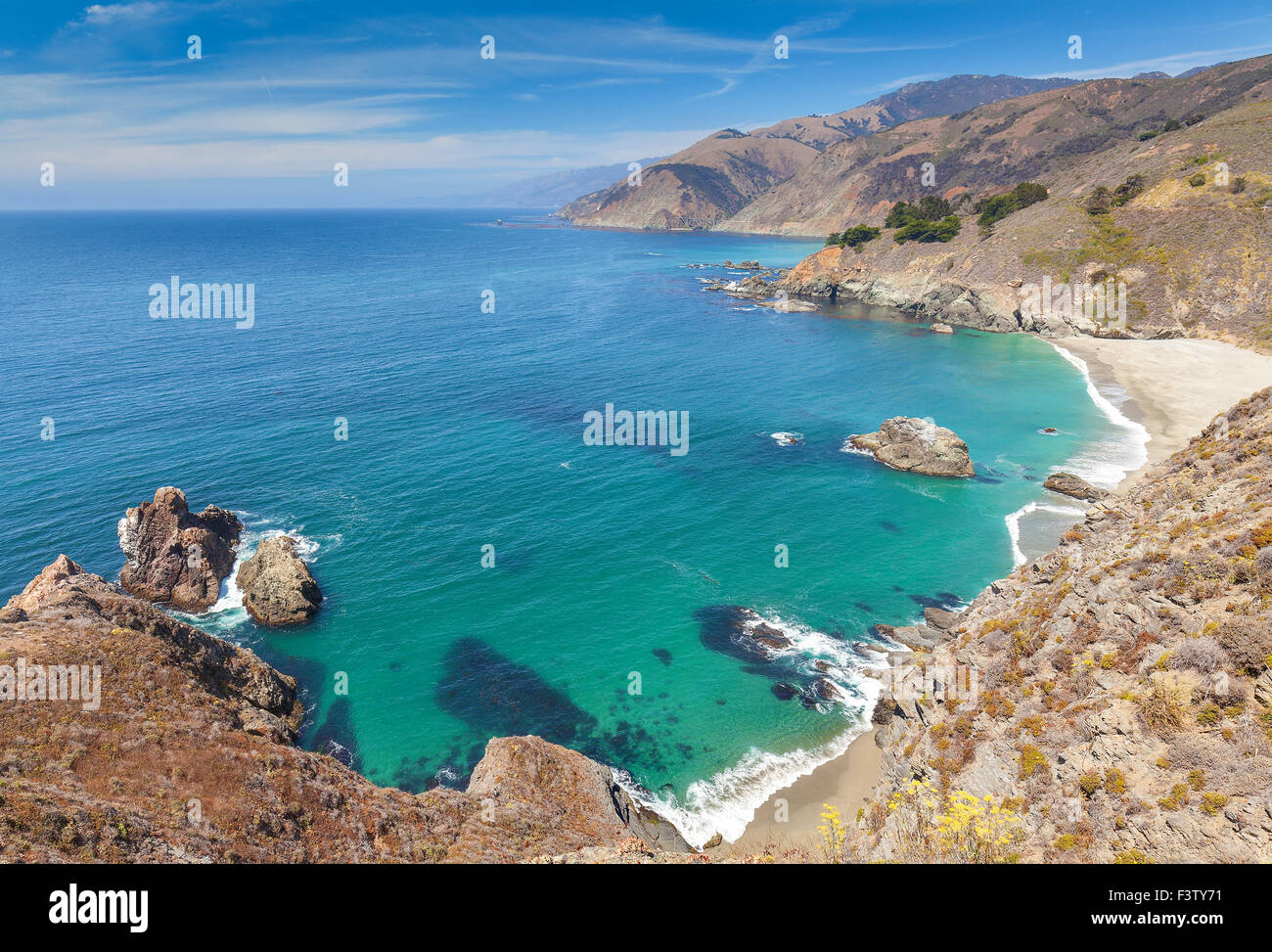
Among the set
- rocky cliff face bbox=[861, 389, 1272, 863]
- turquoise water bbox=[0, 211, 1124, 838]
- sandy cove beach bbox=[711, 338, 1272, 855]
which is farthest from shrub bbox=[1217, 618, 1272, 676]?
turquoise water bbox=[0, 211, 1124, 838]

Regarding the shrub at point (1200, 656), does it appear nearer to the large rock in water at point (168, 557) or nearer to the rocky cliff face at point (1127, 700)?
the rocky cliff face at point (1127, 700)

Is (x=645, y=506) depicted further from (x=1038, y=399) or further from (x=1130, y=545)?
(x=1038, y=399)

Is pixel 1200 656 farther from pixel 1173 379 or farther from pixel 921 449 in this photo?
pixel 1173 379

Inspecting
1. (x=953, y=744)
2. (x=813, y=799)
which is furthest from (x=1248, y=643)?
(x=813, y=799)

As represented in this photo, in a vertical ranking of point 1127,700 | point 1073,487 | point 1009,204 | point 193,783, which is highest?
point 1009,204

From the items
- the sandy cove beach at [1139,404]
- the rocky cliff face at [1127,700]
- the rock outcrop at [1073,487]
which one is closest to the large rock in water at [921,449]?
the rock outcrop at [1073,487]

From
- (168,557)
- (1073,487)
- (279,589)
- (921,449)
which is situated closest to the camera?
(279,589)

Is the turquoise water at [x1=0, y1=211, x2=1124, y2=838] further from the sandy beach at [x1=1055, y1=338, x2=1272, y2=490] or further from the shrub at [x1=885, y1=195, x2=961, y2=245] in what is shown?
the shrub at [x1=885, y1=195, x2=961, y2=245]
